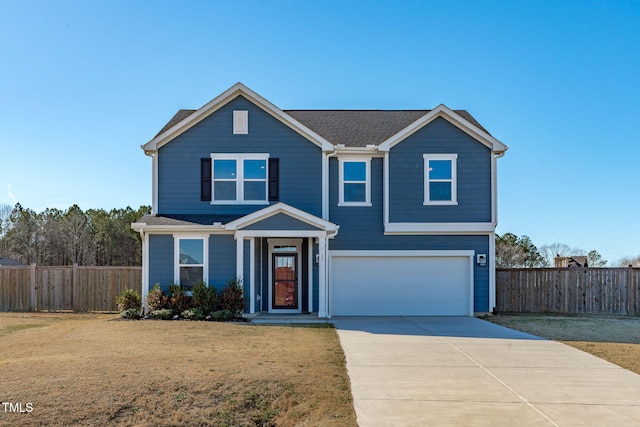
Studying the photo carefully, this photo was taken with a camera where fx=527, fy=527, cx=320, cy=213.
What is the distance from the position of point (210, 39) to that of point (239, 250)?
19.7ft

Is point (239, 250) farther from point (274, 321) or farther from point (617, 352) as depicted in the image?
point (617, 352)

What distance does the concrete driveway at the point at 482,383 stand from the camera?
6238mm

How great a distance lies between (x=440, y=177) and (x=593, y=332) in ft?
20.8

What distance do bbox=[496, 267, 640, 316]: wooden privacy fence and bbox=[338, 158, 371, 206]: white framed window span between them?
5801mm

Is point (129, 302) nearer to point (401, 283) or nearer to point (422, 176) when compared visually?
point (401, 283)

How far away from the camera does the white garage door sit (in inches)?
666

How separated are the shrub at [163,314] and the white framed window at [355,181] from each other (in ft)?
20.6

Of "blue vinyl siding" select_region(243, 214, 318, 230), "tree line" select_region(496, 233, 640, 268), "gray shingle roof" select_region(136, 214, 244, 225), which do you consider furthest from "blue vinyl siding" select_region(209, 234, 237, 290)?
"tree line" select_region(496, 233, 640, 268)

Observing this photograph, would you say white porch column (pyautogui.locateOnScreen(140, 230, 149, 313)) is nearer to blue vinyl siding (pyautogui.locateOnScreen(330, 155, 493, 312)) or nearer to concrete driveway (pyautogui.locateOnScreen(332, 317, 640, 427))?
blue vinyl siding (pyautogui.locateOnScreen(330, 155, 493, 312))

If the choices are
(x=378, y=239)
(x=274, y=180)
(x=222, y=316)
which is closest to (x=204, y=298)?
(x=222, y=316)

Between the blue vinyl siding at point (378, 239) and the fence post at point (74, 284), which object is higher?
the blue vinyl siding at point (378, 239)

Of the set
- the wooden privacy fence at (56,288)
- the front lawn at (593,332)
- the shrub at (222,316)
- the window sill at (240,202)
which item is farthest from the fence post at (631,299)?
the wooden privacy fence at (56,288)

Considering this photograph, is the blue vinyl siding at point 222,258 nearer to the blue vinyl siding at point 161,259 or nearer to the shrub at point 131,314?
the blue vinyl siding at point 161,259

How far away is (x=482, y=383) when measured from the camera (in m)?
7.71
